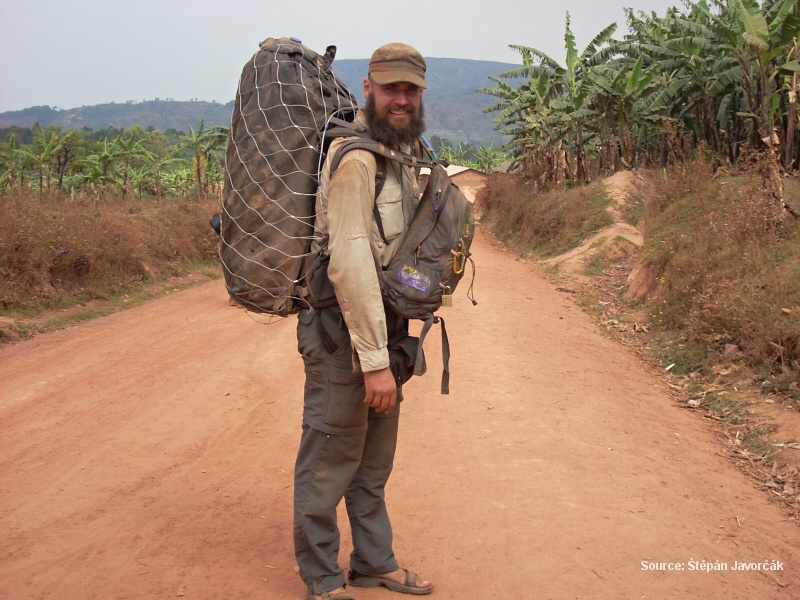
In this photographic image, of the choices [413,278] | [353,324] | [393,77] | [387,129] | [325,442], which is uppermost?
[393,77]

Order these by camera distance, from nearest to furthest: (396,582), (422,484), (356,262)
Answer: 1. (356,262)
2. (396,582)
3. (422,484)

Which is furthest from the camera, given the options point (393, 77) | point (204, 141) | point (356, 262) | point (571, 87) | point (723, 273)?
point (204, 141)

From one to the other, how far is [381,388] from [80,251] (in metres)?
A: 10.5

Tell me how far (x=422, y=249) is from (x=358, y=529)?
1260mm

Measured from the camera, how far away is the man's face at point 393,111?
301 centimetres

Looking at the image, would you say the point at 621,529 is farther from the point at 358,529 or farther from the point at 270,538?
the point at 270,538

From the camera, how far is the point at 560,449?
16.8ft

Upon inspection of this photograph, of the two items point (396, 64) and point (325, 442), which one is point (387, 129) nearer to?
point (396, 64)

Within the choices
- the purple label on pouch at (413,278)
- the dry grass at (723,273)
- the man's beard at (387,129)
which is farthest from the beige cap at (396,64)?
the dry grass at (723,273)

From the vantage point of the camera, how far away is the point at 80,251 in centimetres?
1213

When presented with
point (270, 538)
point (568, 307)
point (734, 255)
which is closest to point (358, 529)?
point (270, 538)

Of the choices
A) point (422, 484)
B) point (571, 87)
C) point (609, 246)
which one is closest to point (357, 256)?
point (422, 484)

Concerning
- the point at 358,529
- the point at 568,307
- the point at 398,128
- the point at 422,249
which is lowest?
the point at 568,307

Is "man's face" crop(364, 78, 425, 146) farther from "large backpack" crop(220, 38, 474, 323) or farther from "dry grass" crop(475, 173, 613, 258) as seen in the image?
"dry grass" crop(475, 173, 613, 258)
